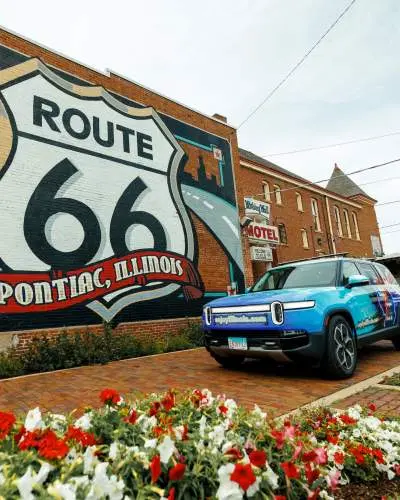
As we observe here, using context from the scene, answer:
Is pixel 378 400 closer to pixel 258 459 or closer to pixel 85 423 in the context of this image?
pixel 258 459

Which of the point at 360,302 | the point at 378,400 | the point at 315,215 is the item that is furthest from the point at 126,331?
the point at 315,215

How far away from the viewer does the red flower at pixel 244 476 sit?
1.35 m

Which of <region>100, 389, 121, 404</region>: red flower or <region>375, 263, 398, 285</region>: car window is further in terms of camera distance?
<region>375, 263, 398, 285</region>: car window

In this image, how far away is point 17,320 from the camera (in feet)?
25.7

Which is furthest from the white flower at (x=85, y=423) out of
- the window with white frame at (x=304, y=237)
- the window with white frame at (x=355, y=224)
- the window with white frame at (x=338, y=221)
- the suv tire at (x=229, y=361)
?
the window with white frame at (x=355, y=224)

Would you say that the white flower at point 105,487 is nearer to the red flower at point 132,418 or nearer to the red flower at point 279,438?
the red flower at point 132,418

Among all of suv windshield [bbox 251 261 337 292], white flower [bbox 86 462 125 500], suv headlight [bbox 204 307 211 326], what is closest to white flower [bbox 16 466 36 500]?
white flower [bbox 86 462 125 500]

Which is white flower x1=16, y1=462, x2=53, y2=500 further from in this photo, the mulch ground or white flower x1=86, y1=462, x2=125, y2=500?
the mulch ground

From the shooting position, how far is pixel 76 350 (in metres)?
7.66

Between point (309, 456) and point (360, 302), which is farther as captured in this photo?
point (360, 302)

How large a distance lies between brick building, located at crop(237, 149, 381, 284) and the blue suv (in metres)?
8.53

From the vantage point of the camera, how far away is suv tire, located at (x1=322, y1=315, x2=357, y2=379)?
4.98 meters

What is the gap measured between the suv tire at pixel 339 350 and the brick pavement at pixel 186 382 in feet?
0.45

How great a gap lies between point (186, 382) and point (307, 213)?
68.9 feet
